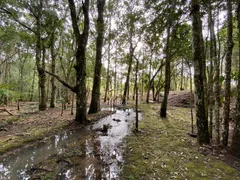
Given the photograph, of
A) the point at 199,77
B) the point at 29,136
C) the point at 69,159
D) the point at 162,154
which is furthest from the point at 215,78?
the point at 29,136

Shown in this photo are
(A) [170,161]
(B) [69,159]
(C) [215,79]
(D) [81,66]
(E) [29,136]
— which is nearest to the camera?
(A) [170,161]

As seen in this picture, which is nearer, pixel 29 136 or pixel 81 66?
pixel 29 136

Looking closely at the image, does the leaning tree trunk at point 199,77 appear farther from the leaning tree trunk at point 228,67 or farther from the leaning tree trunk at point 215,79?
the leaning tree trunk at point 228,67

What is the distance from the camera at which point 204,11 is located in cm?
622

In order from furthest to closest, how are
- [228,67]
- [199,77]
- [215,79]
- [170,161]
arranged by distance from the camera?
1. [199,77]
2. [215,79]
3. [228,67]
4. [170,161]

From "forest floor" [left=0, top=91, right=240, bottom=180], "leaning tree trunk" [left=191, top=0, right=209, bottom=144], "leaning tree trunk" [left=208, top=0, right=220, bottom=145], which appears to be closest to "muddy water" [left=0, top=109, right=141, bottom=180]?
"forest floor" [left=0, top=91, right=240, bottom=180]

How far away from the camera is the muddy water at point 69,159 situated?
136 inches

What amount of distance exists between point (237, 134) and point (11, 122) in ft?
33.3

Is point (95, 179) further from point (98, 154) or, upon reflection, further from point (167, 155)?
point (167, 155)

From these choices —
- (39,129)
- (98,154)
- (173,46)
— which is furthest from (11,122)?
(173,46)

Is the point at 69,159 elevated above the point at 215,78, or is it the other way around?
the point at 215,78

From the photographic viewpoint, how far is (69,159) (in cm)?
413

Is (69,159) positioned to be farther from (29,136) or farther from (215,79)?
(215,79)

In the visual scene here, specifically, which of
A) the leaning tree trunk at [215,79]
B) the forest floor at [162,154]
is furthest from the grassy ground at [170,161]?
the leaning tree trunk at [215,79]
